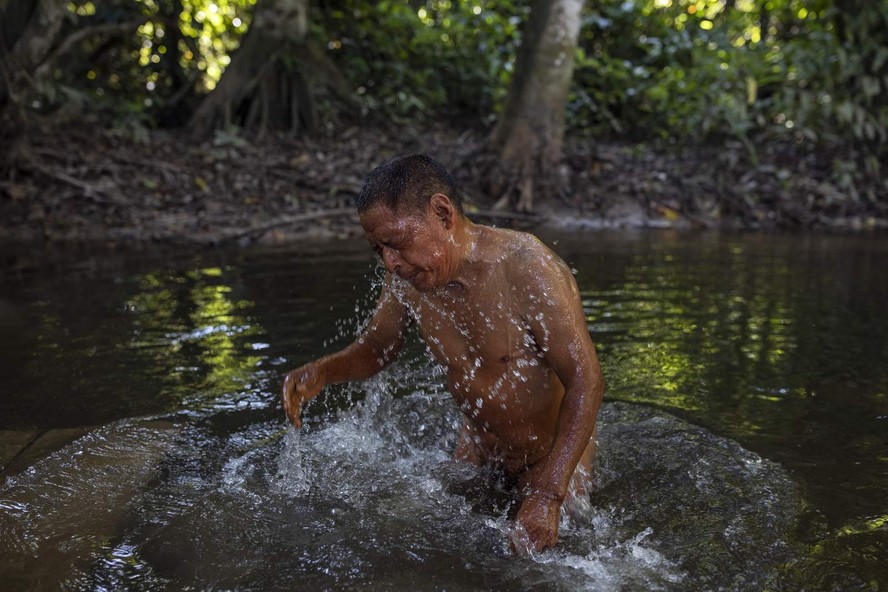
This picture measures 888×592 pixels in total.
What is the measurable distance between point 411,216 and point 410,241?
72 mm

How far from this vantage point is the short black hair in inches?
96.0

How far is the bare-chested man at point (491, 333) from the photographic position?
2451mm

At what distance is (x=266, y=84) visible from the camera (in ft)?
40.6

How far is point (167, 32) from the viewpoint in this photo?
1412 cm

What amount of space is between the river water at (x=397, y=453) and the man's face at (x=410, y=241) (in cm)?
82

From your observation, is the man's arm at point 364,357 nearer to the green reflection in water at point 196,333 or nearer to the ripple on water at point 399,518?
the ripple on water at point 399,518

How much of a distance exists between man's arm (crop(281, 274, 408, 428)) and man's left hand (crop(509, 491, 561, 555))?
92 centimetres

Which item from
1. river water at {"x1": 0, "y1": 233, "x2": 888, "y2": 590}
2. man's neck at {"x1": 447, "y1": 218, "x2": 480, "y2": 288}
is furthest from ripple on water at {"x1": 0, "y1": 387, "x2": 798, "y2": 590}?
man's neck at {"x1": 447, "y1": 218, "x2": 480, "y2": 288}

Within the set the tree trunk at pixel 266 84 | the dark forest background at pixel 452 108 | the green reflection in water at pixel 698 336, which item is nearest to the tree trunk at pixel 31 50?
the dark forest background at pixel 452 108

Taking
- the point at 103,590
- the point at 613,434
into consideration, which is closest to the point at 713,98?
the point at 613,434

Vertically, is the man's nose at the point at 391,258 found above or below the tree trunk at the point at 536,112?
below

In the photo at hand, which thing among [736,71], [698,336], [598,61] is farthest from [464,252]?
[598,61]

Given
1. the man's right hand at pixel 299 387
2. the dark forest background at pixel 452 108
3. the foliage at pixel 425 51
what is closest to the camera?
the man's right hand at pixel 299 387

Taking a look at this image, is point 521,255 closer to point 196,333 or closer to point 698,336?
point 698,336
